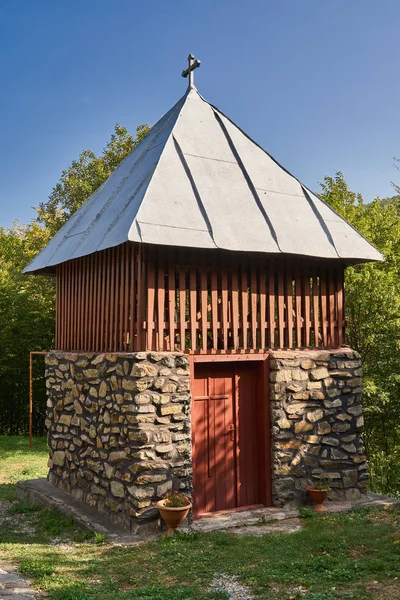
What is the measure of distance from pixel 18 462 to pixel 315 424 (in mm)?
8452

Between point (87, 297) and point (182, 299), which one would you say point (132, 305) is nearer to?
point (182, 299)

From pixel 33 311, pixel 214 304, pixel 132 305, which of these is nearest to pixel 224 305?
pixel 214 304

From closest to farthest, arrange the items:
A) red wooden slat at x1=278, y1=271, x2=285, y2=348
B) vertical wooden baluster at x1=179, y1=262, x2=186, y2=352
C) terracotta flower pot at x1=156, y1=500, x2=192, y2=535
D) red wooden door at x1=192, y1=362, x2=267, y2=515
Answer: terracotta flower pot at x1=156, y1=500, x2=192, y2=535
vertical wooden baluster at x1=179, y1=262, x2=186, y2=352
red wooden door at x1=192, y1=362, x2=267, y2=515
red wooden slat at x1=278, y1=271, x2=285, y2=348

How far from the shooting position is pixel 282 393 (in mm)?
8508

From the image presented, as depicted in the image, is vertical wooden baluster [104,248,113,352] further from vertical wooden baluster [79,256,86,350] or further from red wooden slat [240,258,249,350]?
red wooden slat [240,258,249,350]

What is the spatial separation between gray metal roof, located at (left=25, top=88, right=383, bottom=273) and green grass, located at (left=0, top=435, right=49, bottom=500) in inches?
177

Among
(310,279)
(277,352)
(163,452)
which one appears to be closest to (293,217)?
(310,279)

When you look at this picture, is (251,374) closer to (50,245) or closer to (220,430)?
(220,430)

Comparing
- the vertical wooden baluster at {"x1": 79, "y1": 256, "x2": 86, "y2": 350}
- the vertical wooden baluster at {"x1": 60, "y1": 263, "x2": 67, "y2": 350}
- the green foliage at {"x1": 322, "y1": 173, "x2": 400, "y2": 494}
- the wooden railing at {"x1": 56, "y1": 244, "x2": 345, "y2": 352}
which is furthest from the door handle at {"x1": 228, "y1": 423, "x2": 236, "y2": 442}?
the green foliage at {"x1": 322, "y1": 173, "x2": 400, "y2": 494}

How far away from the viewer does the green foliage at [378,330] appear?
1518cm

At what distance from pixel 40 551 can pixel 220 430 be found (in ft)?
9.23

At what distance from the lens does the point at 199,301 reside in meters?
8.43

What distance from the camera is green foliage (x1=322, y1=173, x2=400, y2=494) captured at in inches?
598

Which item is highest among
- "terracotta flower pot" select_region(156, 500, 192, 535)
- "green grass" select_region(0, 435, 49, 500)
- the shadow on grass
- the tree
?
the tree
